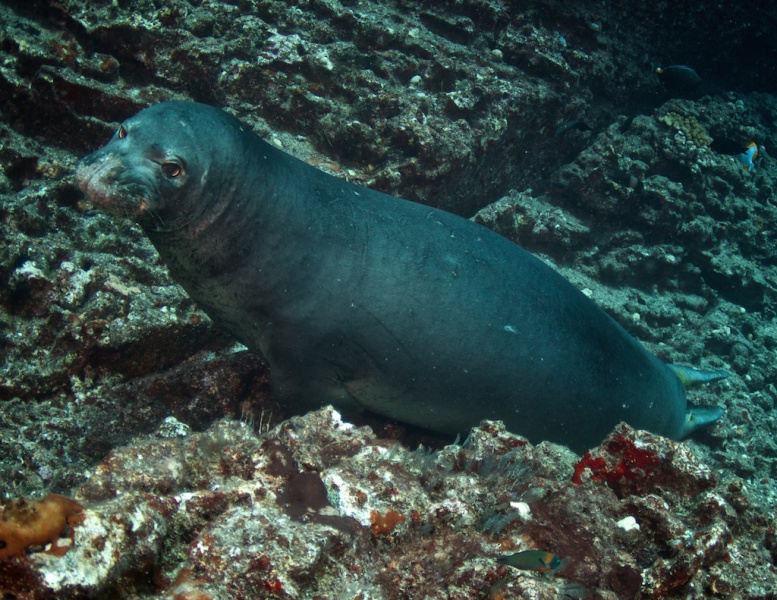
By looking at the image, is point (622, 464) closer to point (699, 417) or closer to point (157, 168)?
point (157, 168)

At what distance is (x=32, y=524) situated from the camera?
1450 mm

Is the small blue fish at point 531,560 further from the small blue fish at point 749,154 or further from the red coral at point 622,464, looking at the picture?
the small blue fish at point 749,154

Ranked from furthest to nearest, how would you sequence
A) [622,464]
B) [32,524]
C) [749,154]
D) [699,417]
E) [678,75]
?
[678,75] < [749,154] < [699,417] < [622,464] < [32,524]

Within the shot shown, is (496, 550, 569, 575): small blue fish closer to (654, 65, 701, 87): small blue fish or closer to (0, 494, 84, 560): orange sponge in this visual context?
(0, 494, 84, 560): orange sponge

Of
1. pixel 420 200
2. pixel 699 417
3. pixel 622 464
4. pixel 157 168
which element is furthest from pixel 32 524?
pixel 699 417

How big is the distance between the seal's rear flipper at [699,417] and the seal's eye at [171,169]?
5.46 meters

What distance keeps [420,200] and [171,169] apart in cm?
299

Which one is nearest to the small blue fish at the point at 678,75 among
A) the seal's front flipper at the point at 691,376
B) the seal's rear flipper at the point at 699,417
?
the seal's front flipper at the point at 691,376

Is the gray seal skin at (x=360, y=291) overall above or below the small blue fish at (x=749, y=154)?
below

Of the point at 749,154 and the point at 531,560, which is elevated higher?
the point at 749,154

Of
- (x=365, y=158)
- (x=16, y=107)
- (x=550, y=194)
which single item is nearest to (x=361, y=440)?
(x=365, y=158)

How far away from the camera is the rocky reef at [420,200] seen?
1.88 metres

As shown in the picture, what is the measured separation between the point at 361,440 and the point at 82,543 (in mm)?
1348

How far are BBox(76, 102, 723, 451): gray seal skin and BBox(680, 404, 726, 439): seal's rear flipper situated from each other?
5.35 feet
